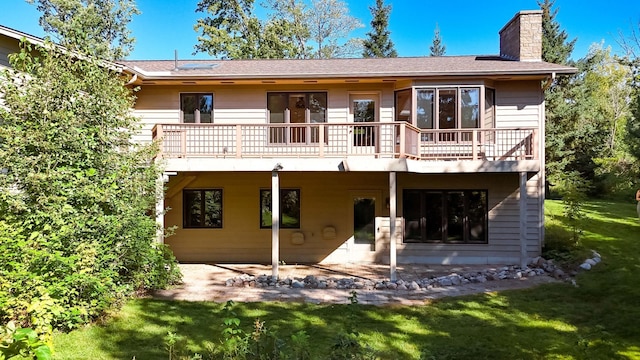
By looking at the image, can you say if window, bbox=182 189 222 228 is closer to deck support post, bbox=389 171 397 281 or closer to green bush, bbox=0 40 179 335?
green bush, bbox=0 40 179 335

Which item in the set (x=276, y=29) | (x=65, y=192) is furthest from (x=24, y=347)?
(x=276, y=29)

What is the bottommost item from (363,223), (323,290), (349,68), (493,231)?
(323,290)

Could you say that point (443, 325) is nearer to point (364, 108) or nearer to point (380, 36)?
point (364, 108)

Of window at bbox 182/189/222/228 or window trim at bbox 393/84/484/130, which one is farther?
window at bbox 182/189/222/228

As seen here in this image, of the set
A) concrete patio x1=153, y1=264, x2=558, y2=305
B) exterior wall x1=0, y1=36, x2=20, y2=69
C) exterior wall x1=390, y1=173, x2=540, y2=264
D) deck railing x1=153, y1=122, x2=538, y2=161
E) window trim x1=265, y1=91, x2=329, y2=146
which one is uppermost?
exterior wall x1=0, y1=36, x2=20, y2=69

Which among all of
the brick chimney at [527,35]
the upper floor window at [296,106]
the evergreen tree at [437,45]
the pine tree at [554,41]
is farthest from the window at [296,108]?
the evergreen tree at [437,45]

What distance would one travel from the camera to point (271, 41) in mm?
Answer: 28078

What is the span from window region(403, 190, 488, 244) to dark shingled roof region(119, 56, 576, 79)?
11.9 ft

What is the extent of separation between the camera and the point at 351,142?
427 inches

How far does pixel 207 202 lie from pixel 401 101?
6.86 m

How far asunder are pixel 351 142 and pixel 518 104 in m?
5.23

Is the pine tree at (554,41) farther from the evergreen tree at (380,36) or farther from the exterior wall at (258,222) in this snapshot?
the exterior wall at (258,222)

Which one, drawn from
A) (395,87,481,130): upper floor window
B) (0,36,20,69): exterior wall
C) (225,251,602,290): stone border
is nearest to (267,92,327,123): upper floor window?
(395,87,481,130): upper floor window

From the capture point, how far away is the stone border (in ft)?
29.6
